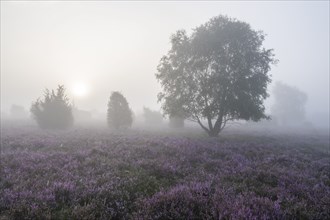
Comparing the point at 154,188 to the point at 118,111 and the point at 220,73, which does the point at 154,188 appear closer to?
the point at 220,73

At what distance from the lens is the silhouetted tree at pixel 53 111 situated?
104 ft

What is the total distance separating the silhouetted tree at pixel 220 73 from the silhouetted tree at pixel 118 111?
415 inches

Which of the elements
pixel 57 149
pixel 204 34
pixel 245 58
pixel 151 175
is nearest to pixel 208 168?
pixel 151 175

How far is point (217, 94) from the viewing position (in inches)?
969

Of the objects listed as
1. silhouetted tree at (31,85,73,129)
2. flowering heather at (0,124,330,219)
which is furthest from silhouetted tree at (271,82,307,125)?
flowering heather at (0,124,330,219)

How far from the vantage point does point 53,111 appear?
32.1 metres

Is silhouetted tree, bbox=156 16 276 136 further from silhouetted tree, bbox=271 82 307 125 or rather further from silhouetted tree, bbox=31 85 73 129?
silhouetted tree, bbox=271 82 307 125

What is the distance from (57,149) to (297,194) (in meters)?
12.6

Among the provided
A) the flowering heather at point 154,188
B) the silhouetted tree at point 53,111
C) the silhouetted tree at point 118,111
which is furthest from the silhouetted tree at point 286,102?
the flowering heather at point 154,188

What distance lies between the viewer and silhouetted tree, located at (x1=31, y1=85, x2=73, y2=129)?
31.6 meters

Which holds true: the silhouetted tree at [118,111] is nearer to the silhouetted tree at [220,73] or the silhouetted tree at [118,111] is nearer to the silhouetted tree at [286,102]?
the silhouetted tree at [220,73]

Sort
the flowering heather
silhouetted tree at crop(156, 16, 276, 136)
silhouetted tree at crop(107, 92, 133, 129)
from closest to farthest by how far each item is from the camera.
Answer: the flowering heather < silhouetted tree at crop(156, 16, 276, 136) < silhouetted tree at crop(107, 92, 133, 129)

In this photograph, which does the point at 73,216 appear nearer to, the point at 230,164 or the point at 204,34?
the point at 230,164

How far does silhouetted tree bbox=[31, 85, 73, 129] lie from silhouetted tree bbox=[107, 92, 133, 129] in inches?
225
